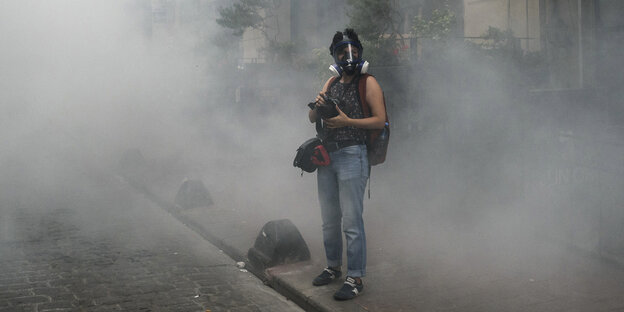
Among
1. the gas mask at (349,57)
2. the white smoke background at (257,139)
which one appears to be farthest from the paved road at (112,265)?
the gas mask at (349,57)

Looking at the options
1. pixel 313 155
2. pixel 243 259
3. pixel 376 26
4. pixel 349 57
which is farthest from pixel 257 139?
pixel 349 57

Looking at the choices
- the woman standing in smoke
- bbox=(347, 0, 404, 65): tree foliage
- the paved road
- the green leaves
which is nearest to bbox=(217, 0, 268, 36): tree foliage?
bbox=(347, 0, 404, 65): tree foliage

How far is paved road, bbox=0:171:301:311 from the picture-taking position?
366 cm

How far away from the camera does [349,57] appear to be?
347 centimetres

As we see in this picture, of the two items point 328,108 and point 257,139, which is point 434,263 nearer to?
point 328,108

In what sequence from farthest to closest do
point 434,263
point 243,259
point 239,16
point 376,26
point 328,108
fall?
1. point 239,16
2. point 376,26
3. point 243,259
4. point 434,263
5. point 328,108

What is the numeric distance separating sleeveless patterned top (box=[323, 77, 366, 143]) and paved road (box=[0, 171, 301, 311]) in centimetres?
93

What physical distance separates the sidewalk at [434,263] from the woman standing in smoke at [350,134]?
9.8 inches

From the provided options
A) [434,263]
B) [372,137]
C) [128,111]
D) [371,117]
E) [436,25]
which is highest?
[436,25]

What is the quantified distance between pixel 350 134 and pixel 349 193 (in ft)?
0.97

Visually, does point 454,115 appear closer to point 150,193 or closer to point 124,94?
point 150,193

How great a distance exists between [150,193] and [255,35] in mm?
8014

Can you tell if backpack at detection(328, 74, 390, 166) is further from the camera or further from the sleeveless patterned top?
the camera

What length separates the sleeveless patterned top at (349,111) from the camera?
353 centimetres
